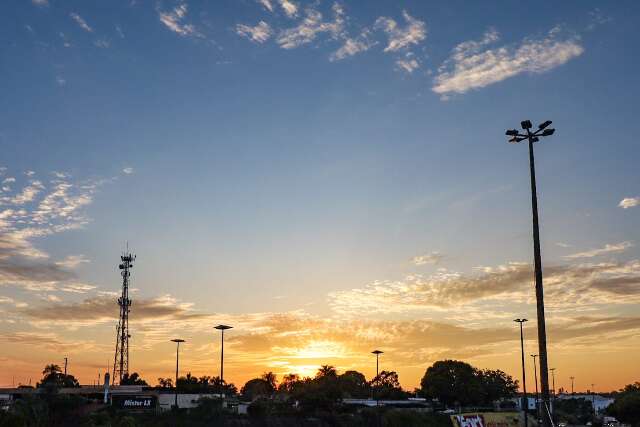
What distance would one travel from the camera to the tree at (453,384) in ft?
418

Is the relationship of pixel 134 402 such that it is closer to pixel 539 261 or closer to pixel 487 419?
pixel 487 419

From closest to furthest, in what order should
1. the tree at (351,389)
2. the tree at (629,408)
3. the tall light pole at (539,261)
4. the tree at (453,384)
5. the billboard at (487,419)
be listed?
the tall light pole at (539,261), the billboard at (487,419), the tree at (629,408), the tree at (453,384), the tree at (351,389)

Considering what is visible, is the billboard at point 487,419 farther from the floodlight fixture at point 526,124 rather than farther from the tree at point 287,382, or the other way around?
the tree at point 287,382

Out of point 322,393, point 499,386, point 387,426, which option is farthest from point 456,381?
point 387,426

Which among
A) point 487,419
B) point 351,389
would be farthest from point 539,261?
point 351,389

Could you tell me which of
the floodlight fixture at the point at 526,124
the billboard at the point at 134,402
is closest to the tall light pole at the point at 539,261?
the floodlight fixture at the point at 526,124

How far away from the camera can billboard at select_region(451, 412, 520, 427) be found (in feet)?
158

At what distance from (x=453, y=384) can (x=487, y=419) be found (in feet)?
262

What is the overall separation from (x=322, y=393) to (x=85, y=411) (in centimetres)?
3349

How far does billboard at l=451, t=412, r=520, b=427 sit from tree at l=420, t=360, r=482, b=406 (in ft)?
250

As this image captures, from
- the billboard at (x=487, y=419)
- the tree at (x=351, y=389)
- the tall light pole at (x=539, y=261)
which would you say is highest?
the tall light pole at (x=539, y=261)

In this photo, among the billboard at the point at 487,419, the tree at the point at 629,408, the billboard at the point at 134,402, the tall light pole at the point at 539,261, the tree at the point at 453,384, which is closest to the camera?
the tall light pole at the point at 539,261

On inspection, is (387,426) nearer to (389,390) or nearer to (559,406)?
(389,390)

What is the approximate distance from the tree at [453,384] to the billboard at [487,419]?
7616 cm
